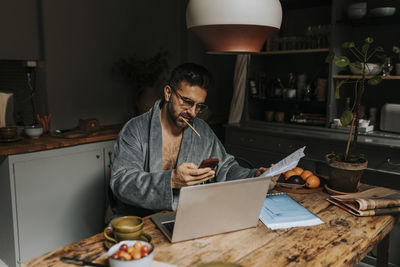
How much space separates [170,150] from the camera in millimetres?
2002

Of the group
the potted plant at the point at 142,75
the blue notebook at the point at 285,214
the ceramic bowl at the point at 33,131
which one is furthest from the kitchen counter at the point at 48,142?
the blue notebook at the point at 285,214

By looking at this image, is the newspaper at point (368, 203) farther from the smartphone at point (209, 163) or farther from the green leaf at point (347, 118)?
the smartphone at point (209, 163)

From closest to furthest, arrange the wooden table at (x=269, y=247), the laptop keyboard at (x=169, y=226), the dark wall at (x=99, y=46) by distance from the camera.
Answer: the wooden table at (x=269, y=247), the laptop keyboard at (x=169, y=226), the dark wall at (x=99, y=46)

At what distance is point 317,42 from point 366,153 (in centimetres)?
119

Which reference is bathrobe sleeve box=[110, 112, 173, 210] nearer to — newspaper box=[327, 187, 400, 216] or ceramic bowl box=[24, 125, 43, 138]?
newspaper box=[327, 187, 400, 216]

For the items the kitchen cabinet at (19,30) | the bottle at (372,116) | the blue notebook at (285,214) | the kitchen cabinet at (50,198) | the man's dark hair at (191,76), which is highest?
the kitchen cabinet at (19,30)

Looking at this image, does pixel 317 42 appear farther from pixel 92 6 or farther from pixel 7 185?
pixel 7 185

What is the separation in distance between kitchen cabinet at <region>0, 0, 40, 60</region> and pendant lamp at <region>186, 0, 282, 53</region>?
8.36ft

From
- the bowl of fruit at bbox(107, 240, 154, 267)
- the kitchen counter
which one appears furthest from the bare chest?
the kitchen counter

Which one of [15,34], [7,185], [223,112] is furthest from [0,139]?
[223,112]

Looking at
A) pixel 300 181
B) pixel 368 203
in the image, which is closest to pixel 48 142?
pixel 300 181

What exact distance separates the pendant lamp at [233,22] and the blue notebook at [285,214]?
68cm

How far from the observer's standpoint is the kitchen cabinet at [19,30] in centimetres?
312

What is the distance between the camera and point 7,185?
8.20ft
